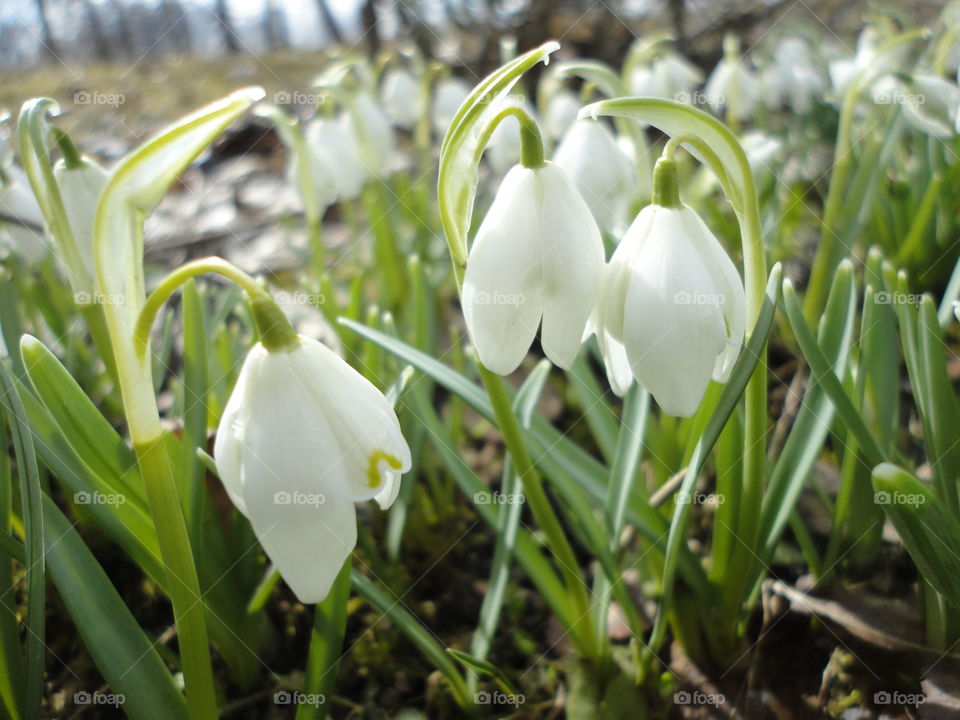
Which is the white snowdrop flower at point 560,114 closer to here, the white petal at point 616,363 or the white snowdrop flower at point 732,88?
the white snowdrop flower at point 732,88

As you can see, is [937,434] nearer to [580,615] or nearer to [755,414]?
[755,414]

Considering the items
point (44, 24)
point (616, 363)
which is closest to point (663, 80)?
point (616, 363)

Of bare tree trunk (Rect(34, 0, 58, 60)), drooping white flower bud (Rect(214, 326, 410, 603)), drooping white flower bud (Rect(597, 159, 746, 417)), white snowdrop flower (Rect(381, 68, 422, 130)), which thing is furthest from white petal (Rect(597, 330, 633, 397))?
bare tree trunk (Rect(34, 0, 58, 60))

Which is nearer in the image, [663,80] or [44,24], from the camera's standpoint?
[663,80]

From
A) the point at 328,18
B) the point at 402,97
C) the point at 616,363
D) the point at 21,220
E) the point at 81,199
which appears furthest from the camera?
the point at 328,18

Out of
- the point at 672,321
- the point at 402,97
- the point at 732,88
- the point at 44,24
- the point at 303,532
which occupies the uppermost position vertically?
the point at 44,24

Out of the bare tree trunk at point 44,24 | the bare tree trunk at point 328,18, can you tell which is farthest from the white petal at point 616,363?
the bare tree trunk at point 44,24

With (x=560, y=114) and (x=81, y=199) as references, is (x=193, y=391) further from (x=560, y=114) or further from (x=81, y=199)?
(x=560, y=114)

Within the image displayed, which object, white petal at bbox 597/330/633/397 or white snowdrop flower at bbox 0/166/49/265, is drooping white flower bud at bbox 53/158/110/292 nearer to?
white snowdrop flower at bbox 0/166/49/265
